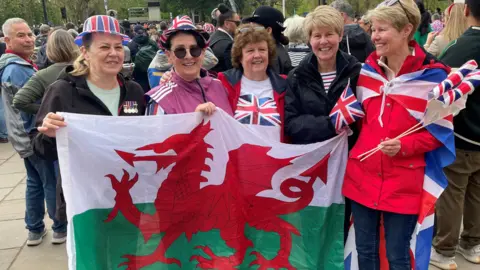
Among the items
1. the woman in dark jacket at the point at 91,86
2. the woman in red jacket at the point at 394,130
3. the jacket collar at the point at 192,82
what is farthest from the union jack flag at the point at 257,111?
the woman in dark jacket at the point at 91,86

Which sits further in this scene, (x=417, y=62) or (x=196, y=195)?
(x=196, y=195)

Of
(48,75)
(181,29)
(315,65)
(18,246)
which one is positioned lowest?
(18,246)

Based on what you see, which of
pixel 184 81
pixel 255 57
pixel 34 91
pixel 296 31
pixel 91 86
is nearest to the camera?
pixel 91 86

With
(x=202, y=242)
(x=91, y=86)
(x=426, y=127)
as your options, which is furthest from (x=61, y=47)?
(x=426, y=127)

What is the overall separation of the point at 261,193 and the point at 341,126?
0.72 m

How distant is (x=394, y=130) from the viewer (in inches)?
100

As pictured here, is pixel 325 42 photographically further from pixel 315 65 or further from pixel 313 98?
pixel 313 98

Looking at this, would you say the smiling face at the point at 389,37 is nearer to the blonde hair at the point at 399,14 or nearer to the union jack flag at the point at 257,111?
the blonde hair at the point at 399,14

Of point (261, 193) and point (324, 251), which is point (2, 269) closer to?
point (261, 193)

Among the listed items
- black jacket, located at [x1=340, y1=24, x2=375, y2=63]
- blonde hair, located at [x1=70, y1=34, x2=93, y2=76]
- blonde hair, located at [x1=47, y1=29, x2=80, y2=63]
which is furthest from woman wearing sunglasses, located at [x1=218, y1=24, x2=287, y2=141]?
blonde hair, located at [x1=47, y1=29, x2=80, y2=63]

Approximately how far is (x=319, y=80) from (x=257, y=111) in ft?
1.57

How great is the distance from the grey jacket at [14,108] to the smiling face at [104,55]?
1662mm

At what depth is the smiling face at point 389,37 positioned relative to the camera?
8.27 ft

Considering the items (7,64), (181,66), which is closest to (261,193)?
(181,66)
